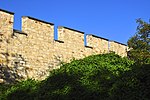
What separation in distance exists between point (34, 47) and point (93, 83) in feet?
16.8

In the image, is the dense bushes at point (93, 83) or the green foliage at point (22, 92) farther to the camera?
the green foliage at point (22, 92)

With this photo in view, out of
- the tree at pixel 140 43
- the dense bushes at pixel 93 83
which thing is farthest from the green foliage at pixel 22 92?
the tree at pixel 140 43

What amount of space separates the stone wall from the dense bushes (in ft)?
4.85

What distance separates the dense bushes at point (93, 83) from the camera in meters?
7.36

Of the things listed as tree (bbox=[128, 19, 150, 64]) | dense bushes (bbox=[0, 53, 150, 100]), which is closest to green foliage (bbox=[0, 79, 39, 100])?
dense bushes (bbox=[0, 53, 150, 100])

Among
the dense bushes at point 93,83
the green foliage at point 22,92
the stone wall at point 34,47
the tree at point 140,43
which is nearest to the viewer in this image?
the dense bushes at point 93,83

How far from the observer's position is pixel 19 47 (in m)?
13.0

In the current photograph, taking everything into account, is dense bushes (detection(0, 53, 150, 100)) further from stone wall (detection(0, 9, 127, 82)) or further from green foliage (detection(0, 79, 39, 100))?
stone wall (detection(0, 9, 127, 82))

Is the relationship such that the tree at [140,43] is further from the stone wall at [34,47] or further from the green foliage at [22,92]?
the green foliage at [22,92]

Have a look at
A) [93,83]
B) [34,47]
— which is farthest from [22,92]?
[34,47]

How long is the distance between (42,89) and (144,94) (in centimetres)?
395

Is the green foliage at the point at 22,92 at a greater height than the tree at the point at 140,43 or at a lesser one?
lesser

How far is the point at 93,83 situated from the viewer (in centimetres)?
921

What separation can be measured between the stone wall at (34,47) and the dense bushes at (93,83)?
1479 mm
